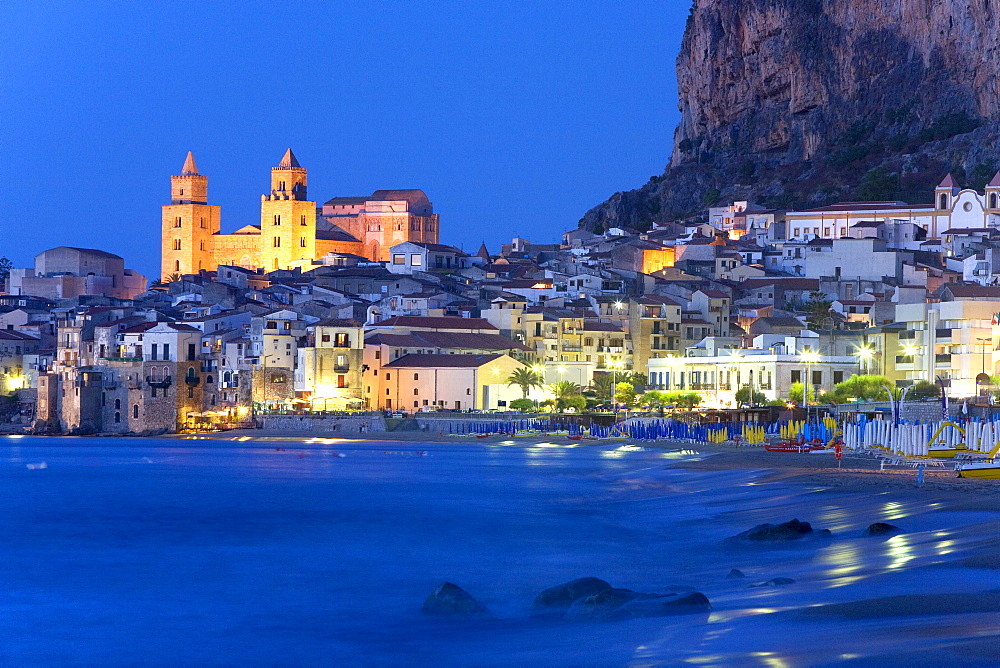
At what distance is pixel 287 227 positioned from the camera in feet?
442

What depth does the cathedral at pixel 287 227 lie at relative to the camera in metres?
135

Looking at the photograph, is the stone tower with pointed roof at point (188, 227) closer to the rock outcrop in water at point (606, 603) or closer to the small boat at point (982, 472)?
the small boat at point (982, 472)

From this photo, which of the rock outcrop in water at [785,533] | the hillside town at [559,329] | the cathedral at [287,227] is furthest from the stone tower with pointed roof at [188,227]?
the rock outcrop in water at [785,533]

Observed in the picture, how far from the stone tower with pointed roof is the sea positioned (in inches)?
3705

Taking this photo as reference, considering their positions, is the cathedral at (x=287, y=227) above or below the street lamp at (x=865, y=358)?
above

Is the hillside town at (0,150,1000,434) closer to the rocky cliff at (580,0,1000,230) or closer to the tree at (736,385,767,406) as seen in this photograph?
the tree at (736,385,767,406)

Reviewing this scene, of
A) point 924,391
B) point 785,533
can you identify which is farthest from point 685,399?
point 785,533

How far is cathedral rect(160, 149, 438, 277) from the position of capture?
134875mm

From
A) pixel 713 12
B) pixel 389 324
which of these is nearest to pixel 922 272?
pixel 389 324

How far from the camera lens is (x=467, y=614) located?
20.3m

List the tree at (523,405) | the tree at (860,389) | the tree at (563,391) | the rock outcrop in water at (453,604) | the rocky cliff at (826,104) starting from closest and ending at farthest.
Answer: the rock outcrop in water at (453,604) < the tree at (860,389) < the tree at (523,405) < the tree at (563,391) < the rocky cliff at (826,104)

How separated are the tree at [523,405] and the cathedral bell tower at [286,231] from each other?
6056cm

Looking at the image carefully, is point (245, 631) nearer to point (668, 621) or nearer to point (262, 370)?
point (668, 621)

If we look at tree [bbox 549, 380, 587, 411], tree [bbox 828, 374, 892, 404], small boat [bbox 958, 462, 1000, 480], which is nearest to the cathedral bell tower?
tree [bbox 549, 380, 587, 411]
